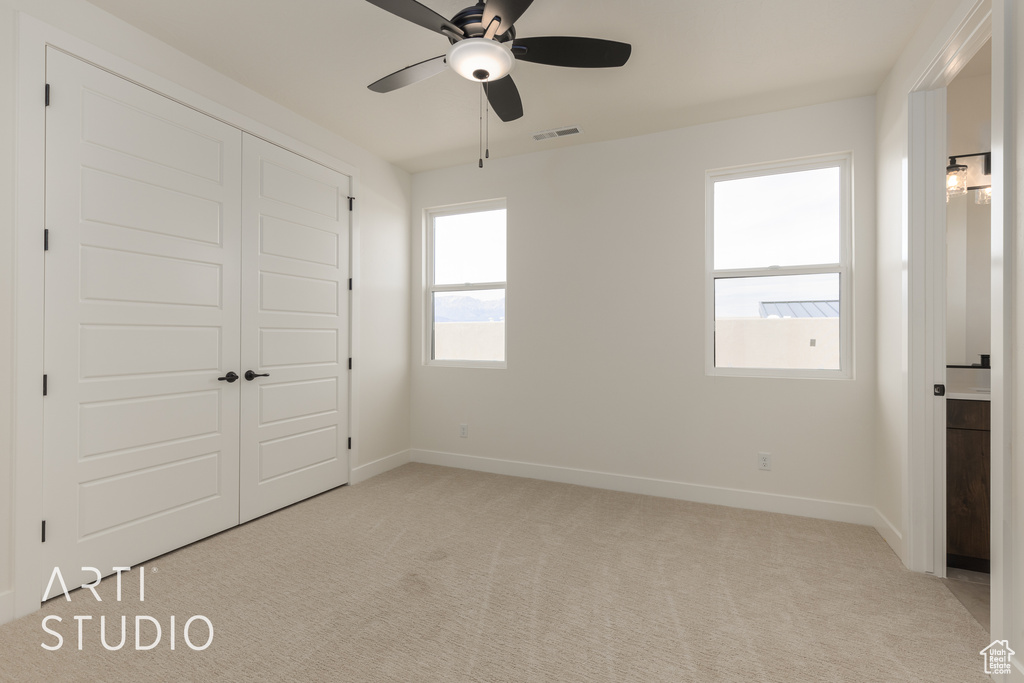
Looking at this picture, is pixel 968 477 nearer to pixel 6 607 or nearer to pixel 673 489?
pixel 673 489

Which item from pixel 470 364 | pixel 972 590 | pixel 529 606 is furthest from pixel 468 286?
pixel 972 590

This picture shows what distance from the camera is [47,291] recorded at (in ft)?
7.18

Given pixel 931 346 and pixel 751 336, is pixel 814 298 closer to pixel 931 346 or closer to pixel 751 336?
pixel 751 336

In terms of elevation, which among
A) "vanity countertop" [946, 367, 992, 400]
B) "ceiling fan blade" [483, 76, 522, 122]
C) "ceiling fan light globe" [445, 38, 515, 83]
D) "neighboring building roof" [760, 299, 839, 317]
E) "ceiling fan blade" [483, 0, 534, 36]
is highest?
"ceiling fan blade" [483, 76, 522, 122]

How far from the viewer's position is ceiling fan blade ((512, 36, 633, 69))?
211 cm

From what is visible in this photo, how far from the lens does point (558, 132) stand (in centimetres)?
369

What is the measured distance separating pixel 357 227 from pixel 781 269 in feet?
10.9

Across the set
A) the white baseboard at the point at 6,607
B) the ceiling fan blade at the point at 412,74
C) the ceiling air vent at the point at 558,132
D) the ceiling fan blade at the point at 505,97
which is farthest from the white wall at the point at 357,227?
the ceiling fan blade at the point at 505,97

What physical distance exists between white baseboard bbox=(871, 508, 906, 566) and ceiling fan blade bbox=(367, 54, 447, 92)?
3455 mm

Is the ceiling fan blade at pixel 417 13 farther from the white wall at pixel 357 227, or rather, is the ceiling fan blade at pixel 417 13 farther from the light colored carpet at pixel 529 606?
the light colored carpet at pixel 529 606

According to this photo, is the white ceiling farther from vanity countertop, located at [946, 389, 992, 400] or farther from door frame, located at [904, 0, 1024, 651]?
vanity countertop, located at [946, 389, 992, 400]

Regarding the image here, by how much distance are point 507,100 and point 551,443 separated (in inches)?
107

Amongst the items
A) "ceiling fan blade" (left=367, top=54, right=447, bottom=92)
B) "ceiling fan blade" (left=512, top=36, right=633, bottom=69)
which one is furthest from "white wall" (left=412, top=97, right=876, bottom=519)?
"ceiling fan blade" (left=367, top=54, right=447, bottom=92)

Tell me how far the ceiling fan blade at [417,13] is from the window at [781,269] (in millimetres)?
2435
